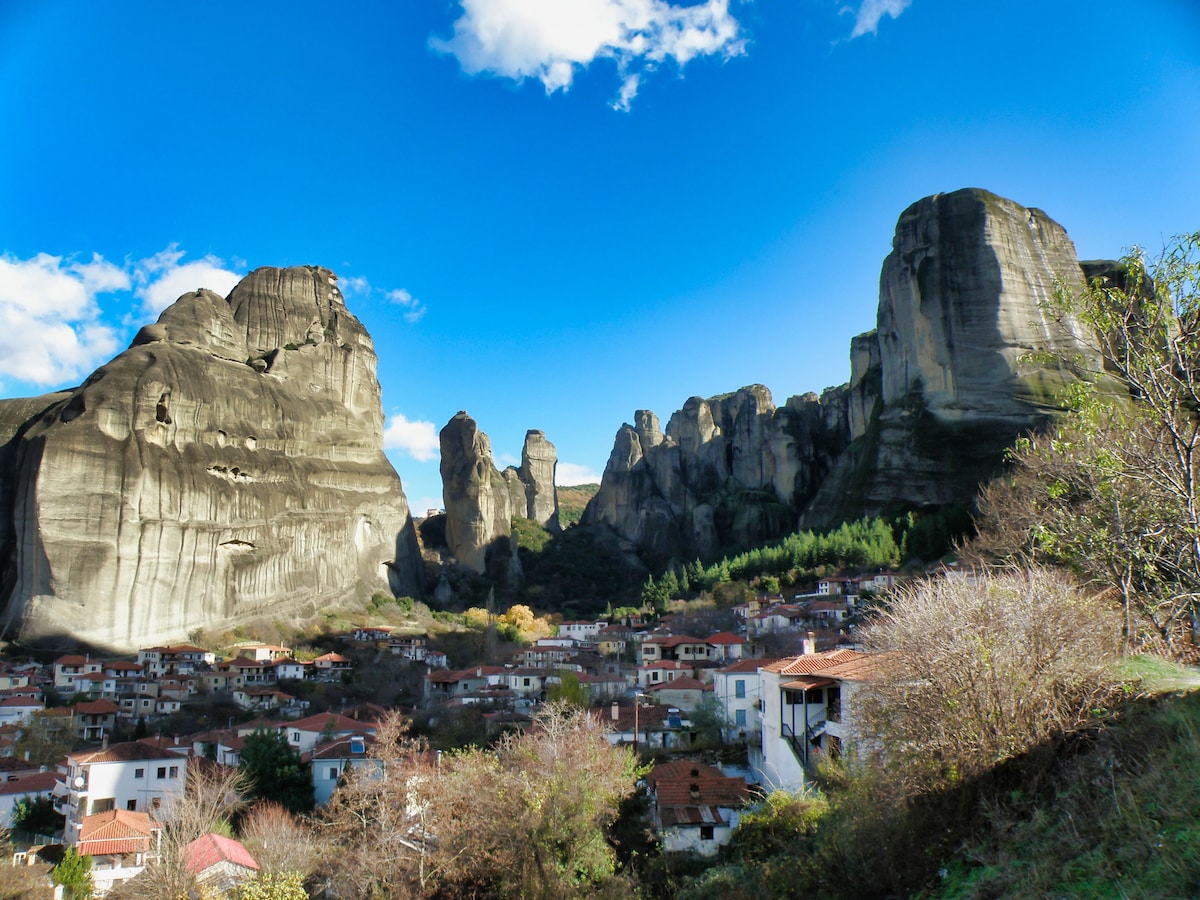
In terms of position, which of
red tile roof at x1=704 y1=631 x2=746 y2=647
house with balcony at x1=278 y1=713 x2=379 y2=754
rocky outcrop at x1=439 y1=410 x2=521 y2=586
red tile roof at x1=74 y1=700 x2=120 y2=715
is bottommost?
house with balcony at x1=278 y1=713 x2=379 y2=754

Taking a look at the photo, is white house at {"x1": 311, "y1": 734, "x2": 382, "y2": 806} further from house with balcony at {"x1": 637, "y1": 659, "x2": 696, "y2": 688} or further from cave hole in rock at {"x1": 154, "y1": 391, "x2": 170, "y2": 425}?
cave hole in rock at {"x1": 154, "y1": 391, "x2": 170, "y2": 425}

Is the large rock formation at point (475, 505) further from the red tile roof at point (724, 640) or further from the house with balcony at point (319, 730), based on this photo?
the house with balcony at point (319, 730)

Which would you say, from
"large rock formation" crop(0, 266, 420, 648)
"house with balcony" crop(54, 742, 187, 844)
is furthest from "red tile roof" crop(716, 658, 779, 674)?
"large rock formation" crop(0, 266, 420, 648)

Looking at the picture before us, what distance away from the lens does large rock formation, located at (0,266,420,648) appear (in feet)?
185

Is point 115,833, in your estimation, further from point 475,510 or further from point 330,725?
point 475,510

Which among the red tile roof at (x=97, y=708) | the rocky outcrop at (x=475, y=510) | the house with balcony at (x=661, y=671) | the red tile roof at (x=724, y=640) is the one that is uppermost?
the rocky outcrop at (x=475, y=510)

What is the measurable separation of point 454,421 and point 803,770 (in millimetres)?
84679

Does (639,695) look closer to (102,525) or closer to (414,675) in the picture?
(414,675)

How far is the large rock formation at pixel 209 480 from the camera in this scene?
2222 inches

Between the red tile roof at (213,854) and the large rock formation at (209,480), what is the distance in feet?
126

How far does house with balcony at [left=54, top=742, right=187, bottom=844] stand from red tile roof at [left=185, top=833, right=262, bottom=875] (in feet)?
19.1

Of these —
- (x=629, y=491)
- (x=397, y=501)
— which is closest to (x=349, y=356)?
(x=397, y=501)

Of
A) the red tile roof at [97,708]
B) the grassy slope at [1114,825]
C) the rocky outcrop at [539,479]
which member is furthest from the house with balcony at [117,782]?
the rocky outcrop at [539,479]

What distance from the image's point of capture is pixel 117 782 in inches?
1179
